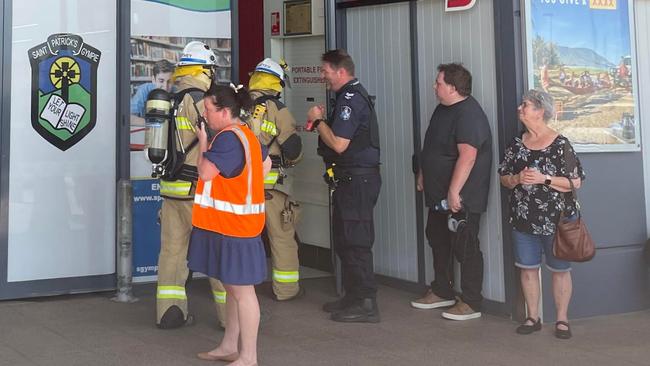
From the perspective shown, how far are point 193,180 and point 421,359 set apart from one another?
1.91 m

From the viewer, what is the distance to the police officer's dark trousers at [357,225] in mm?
6430

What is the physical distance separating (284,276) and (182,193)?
1.50m

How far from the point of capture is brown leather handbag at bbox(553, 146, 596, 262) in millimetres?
5770

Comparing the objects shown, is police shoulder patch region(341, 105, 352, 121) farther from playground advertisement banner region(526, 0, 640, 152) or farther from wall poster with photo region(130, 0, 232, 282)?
wall poster with photo region(130, 0, 232, 282)

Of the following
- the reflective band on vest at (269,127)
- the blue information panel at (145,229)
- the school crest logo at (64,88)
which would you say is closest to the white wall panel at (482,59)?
the reflective band on vest at (269,127)

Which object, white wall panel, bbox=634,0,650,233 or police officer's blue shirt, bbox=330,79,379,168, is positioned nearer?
police officer's blue shirt, bbox=330,79,379,168

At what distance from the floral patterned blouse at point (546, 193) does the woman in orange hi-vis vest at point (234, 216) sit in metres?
1.94

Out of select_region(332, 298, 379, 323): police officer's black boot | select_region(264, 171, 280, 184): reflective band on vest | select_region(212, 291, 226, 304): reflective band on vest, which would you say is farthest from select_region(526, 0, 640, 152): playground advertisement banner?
select_region(212, 291, 226, 304): reflective band on vest

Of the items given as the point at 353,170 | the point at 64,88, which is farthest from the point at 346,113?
the point at 64,88

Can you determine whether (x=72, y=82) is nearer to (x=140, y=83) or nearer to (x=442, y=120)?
(x=140, y=83)

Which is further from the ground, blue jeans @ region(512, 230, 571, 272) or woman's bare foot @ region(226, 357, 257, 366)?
blue jeans @ region(512, 230, 571, 272)

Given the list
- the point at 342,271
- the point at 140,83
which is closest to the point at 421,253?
the point at 342,271

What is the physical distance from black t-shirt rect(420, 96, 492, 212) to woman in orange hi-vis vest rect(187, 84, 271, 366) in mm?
1891

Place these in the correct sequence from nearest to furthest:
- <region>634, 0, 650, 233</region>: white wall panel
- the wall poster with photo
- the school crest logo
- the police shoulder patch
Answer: the police shoulder patch → <region>634, 0, 650, 233</region>: white wall panel → the school crest logo → the wall poster with photo
